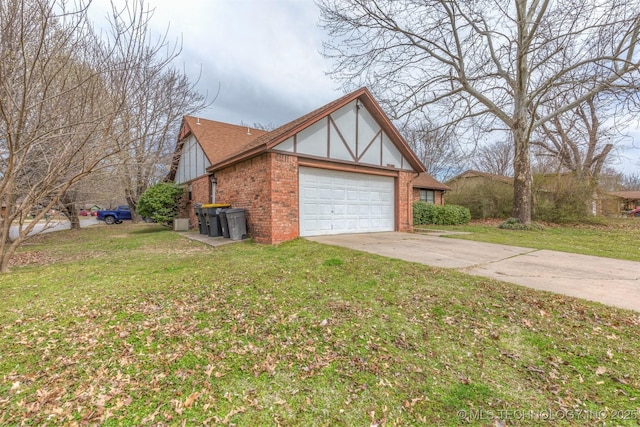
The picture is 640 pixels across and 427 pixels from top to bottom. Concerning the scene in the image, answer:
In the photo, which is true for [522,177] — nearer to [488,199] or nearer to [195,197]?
[488,199]

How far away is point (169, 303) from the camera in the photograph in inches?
137

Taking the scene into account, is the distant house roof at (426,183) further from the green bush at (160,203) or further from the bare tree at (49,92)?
the bare tree at (49,92)

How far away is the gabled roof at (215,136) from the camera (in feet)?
41.1

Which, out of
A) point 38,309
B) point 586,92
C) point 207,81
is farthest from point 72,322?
point 586,92

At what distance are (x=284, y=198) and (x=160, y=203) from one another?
8.93 m

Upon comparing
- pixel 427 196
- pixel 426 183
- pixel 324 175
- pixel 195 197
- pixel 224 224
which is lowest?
pixel 224 224

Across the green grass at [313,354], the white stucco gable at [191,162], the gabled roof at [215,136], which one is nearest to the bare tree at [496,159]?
the gabled roof at [215,136]

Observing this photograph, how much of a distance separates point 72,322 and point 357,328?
120 inches

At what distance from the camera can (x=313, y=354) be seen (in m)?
2.48

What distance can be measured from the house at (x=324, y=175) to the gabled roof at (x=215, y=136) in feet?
0.79

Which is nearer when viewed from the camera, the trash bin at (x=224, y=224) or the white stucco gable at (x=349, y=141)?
the white stucco gable at (x=349, y=141)

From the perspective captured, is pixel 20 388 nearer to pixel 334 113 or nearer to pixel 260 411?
pixel 260 411

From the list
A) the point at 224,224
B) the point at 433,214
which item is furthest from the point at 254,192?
the point at 433,214

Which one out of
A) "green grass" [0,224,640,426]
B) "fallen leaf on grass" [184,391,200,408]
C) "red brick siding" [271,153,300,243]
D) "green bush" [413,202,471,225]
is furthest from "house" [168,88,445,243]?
"fallen leaf on grass" [184,391,200,408]
